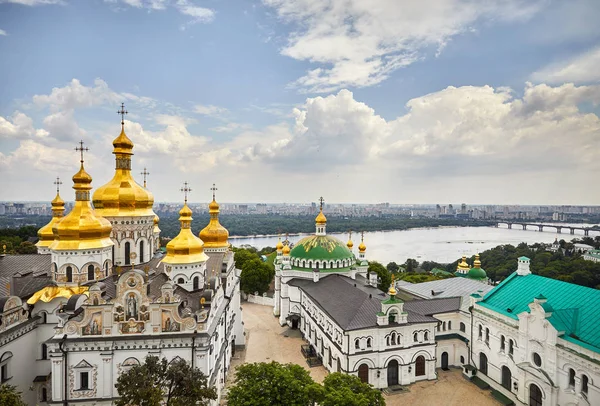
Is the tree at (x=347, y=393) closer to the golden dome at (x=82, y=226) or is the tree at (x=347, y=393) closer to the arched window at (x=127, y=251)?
the golden dome at (x=82, y=226)

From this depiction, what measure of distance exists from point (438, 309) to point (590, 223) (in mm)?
145229

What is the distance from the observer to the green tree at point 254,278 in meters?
29.7

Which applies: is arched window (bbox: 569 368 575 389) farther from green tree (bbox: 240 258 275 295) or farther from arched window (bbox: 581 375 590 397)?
green tree (bbox: 240 258 275 295)

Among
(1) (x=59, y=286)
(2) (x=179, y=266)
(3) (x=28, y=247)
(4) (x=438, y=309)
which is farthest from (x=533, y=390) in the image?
(3) (x=28, y=247)

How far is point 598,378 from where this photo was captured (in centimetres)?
1105

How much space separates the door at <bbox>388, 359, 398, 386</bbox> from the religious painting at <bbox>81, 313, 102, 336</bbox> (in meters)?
11.6

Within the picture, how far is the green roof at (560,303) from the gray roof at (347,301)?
10.4 feet

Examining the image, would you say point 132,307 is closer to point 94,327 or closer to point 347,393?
point 94,327

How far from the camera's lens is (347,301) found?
18.0 metres

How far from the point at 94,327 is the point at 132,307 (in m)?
1.21

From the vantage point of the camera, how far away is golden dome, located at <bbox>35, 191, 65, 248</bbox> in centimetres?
1939

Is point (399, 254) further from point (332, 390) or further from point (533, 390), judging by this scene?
point (332, 390)

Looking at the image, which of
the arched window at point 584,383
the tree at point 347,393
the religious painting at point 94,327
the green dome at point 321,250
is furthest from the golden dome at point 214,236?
the arched window at point 584,383

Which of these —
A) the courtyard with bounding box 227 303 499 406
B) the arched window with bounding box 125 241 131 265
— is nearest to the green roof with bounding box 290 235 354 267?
the courtyard with bounding box 227 303 499 406
